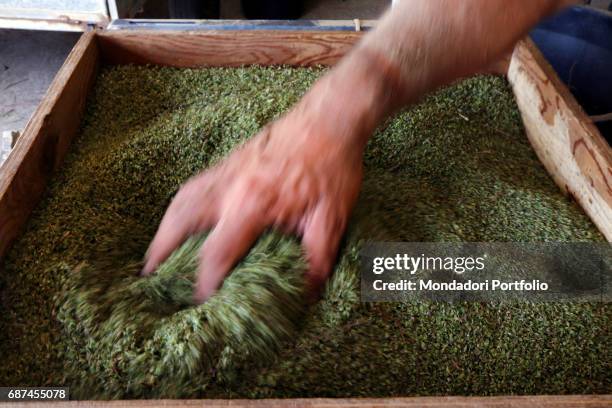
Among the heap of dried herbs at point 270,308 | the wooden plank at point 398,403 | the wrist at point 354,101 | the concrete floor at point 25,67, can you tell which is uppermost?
the wrist at point 354,101

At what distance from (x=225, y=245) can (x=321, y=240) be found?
0.18 m

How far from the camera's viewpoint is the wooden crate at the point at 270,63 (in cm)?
113

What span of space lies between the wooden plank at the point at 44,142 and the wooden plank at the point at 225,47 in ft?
0.35

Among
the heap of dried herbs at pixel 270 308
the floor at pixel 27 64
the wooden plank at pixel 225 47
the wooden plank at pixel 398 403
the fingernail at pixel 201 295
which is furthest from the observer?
the floor at pixel 27 64

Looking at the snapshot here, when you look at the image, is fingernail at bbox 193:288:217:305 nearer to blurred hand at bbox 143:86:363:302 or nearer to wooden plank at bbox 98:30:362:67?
blurred hand at bbox 143:86:363:302

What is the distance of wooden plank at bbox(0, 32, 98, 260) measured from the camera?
3.80ft

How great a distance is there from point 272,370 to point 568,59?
5.85ft

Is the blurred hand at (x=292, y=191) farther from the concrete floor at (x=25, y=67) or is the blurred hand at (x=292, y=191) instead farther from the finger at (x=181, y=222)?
the concrete floor at (x=25, y=67)

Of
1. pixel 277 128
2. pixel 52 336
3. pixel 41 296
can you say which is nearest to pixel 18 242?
pixel 41 296

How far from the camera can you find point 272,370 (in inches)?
36.7

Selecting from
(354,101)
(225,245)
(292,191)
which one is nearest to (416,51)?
(354,101)

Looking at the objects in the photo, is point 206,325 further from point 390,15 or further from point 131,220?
point 390,15

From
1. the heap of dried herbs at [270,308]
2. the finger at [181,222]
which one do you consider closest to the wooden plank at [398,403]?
the heap of dried herbs at [270,308]

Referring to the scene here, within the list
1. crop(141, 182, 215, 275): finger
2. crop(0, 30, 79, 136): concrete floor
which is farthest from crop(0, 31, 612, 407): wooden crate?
crop(0, 30, 79, 136): concrete floor
